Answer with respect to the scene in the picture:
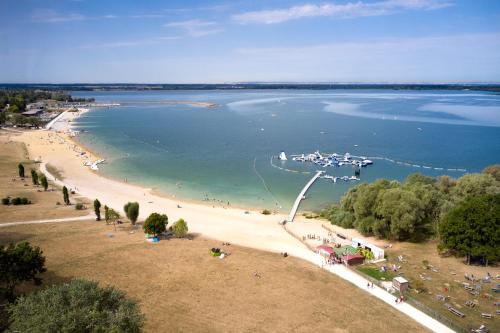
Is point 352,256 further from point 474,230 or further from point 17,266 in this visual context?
point 17,266

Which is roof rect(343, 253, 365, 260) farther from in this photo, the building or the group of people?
the building

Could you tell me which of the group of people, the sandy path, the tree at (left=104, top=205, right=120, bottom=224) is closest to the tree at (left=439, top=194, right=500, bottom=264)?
the group of people

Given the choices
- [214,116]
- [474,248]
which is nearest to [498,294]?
[474,248]

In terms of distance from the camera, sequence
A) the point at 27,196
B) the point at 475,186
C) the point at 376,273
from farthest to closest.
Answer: the point at 27,196 < the point at 475,186 < the point at 376,273

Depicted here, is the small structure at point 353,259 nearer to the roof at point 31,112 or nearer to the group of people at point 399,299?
the group of people at point 399,299

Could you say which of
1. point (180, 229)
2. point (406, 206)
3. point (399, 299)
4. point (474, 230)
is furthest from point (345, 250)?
point (180, 229)

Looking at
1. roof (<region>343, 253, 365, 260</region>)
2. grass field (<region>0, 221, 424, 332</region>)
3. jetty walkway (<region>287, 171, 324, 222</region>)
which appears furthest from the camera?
jetty walkway (<region>287, 171, 324, 222</region>)

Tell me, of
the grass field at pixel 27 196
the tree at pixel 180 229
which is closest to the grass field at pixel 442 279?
the tree at pixel 180 229
